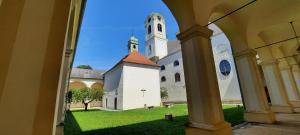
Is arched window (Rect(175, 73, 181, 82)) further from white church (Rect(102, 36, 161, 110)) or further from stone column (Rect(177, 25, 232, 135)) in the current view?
stone column (Rect(177, 25, 232, 135))

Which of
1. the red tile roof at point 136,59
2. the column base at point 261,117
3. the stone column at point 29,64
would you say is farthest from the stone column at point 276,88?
the red tile roof at point 136,59

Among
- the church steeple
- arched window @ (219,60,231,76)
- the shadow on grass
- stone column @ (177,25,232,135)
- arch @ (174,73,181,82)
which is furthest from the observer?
the church steeple

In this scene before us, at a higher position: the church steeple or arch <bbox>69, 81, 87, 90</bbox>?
the church steeple

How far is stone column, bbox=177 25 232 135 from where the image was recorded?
11.2 ft

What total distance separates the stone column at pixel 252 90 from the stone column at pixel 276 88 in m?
2.72

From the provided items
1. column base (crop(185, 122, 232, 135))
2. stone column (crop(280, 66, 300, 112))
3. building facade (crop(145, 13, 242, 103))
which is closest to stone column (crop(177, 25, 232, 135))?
column base (crop(185, 122, 232, 135))

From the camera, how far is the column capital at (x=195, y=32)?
3951mm

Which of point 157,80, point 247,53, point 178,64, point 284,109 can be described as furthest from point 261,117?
point 178,64

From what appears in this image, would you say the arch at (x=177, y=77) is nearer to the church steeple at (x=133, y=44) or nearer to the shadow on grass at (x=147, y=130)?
the church steeple at (x=133, y=44)

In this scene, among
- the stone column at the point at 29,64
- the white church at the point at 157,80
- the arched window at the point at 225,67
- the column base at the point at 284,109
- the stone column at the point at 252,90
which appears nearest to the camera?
the stone column at the point at 29,64

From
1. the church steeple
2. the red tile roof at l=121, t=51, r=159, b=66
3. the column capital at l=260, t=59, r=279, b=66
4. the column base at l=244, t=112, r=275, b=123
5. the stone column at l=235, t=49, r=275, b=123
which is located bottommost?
the column base at l=244, t=112, r=275, b=123

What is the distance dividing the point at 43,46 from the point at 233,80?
23.3 metres

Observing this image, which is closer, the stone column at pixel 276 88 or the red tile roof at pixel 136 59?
the stone column at pixel 276 88

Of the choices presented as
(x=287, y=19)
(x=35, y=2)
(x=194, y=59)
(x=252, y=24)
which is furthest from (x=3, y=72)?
(x=287, y=19)
